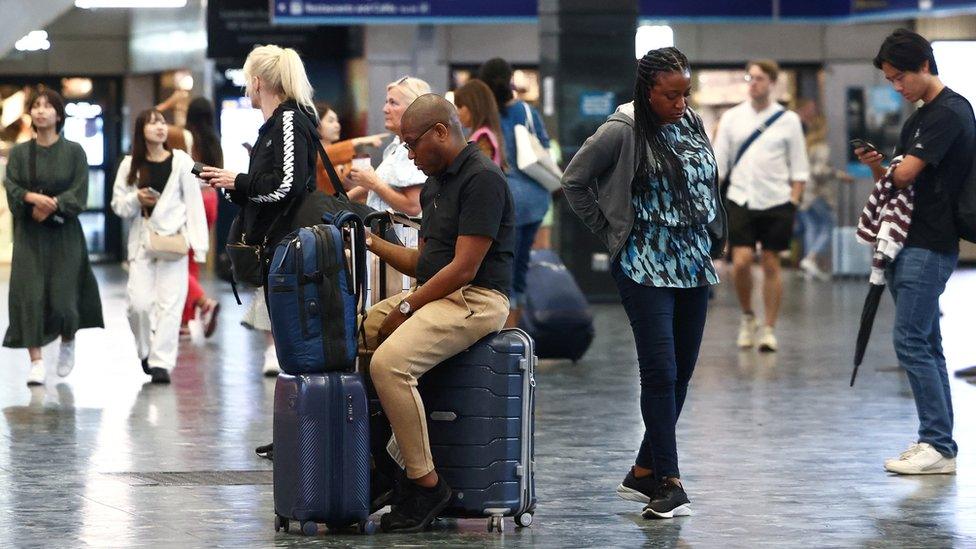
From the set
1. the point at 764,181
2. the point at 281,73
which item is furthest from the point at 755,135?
the point at 281,73

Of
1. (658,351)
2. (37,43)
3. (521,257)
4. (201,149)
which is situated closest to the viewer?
(658,351)

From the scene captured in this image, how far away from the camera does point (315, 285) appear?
586 cm

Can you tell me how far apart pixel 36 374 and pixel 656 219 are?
212 inches

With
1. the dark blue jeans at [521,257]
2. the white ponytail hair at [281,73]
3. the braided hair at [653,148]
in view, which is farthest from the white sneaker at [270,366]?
the braided hair at [653,148]

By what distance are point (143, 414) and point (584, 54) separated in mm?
7965

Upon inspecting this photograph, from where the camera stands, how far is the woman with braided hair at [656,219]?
6141mm

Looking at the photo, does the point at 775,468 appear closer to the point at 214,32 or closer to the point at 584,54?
the point at 584,54

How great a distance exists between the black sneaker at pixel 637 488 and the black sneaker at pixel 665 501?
16cm

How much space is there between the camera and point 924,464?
23.5ft

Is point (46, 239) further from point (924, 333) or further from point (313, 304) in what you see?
point (924, 333)

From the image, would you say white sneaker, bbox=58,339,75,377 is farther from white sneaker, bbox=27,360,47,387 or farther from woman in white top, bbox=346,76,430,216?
woman in white top, bbox=346,76,430,216

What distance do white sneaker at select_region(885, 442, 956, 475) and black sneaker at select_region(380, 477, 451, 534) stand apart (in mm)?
2204

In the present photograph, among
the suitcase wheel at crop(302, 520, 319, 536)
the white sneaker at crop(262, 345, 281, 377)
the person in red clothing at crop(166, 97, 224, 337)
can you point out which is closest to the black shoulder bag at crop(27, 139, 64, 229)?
the person in red clothing at crop(166, 97, 224, 337)

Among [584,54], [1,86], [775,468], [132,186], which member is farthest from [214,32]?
[775,468]
